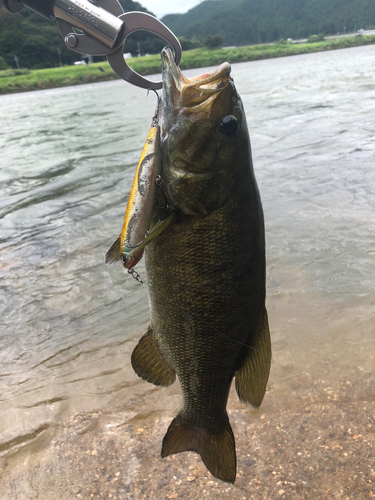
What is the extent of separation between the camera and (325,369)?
3.70 m

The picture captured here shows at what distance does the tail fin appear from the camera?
6.76ft

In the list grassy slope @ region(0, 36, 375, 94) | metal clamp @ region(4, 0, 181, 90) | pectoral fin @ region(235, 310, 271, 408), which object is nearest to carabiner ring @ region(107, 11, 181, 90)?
metal clamp @ region(4, 0, 181, 90)

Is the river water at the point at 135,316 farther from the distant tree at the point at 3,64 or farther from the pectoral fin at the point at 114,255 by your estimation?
the distant tree at the point at 3,64

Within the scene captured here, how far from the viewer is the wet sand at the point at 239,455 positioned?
2.66m

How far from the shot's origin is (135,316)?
16.9 feet

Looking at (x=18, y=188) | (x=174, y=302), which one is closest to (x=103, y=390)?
(x=174, y=302)

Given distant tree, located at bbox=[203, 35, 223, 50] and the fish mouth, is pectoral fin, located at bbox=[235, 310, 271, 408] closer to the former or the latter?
the fish mouth

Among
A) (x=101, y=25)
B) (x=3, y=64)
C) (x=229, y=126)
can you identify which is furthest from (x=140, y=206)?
(x=3, y=64)

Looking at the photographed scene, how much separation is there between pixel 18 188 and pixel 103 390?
8.93m

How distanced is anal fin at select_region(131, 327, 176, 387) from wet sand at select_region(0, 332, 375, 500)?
39.9 inches

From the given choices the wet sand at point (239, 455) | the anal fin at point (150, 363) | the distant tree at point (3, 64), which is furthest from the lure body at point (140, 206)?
the distant tree at point (3, 64)

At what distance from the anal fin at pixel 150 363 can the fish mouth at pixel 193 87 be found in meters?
1.20

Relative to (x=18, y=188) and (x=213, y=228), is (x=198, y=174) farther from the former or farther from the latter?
(x=18, y=188)

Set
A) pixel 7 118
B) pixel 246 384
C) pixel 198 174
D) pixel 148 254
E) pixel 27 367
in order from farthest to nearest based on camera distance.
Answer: pixel 7 118, pixel 27 367, pixel 246 384, pixel 148 254, pixel 198 174
